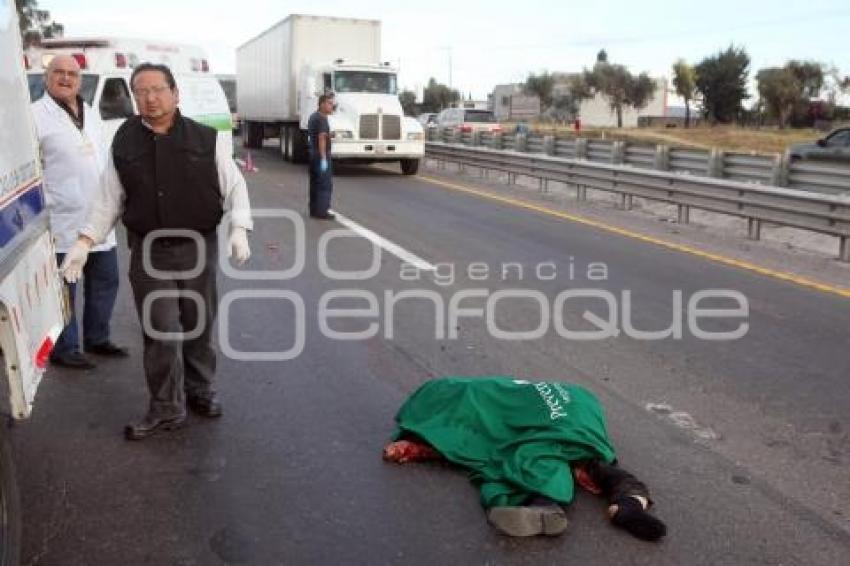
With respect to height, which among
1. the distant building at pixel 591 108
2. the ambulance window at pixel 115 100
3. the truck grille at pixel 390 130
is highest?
the ambulance window at pixel 115 100

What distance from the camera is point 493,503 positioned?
3898 mm

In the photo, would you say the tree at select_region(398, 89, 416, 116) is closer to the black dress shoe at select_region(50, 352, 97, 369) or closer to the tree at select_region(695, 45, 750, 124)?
the black dress shoe at select_region(50, 352, 97, 369)

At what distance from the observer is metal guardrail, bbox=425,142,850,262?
10734mm

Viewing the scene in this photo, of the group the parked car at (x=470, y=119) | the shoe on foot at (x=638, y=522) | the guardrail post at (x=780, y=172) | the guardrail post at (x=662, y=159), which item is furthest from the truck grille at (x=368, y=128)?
the shoe on foot at (x=638, y=522)

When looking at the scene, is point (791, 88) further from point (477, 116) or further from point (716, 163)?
point (716, 163)

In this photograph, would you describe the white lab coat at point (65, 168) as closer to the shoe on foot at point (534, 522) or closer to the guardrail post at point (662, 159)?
the shoe on foot at point (534, 522)

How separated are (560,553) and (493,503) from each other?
0.39m

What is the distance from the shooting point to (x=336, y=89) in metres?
23.2

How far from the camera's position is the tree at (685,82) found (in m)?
83.7

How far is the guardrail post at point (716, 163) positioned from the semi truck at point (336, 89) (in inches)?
346

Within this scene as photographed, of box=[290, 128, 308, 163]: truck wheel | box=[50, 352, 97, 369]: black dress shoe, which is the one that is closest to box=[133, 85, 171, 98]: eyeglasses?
box=[50, 352, 97, 369]: black dress shoe

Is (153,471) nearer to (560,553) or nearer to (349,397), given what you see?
(349,397)

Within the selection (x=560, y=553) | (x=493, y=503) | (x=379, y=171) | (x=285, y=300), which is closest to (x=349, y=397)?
(x=493, y=503)

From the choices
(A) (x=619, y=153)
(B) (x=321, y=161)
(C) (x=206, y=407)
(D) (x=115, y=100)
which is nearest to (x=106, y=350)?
(C) (x=206, y=407)
